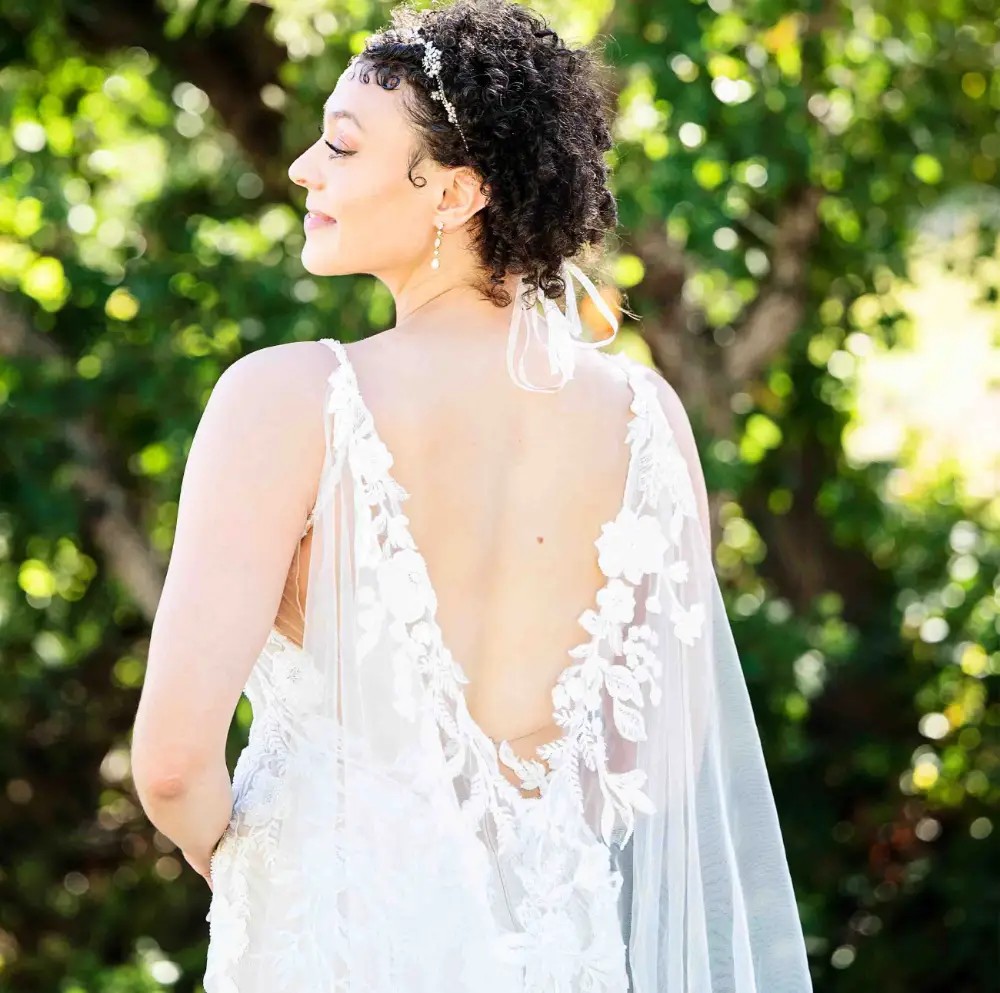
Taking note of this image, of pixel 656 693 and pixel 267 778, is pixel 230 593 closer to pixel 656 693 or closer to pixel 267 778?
pixel 267 778

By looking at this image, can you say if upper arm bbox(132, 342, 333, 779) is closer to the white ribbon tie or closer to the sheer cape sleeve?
the white ribbon tie

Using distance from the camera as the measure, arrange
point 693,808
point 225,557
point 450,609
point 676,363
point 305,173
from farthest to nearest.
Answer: point 676,363
point 693,808
point 305,173
point 450,609
point 225,557

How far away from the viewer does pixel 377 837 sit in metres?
1.67

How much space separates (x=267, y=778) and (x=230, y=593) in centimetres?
26

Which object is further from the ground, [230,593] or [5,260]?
[230,593]

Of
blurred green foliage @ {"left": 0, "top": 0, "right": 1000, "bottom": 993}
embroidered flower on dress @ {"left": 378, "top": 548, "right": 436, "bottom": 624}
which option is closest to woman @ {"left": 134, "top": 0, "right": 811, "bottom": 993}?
embroidered flower on dress @ {"left": 378, "top": 548, "right": 436, "bottom": 624}

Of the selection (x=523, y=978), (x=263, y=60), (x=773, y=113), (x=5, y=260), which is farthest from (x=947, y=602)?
(x=523, y=978)

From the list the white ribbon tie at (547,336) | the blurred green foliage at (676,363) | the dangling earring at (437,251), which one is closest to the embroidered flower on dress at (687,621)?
the white ribbon tie at (547,336)

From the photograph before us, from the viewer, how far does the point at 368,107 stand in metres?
1.77

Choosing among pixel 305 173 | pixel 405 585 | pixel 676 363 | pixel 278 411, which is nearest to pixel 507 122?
pixel 305 173

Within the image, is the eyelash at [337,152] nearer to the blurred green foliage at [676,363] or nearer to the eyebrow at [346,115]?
the eyebrow at [346,115]

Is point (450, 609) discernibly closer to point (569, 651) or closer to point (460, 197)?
point (569, 651)

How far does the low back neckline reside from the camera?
1649mm

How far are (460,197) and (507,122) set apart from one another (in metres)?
0.10
